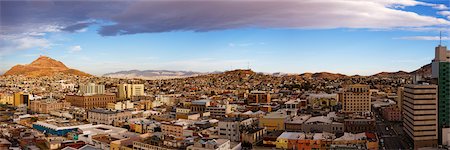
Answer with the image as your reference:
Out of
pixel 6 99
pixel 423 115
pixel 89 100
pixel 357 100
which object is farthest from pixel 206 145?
pixel 6 99

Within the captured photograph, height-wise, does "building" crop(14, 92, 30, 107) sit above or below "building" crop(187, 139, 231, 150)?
above

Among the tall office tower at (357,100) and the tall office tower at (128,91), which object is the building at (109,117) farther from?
the tall office tower at (128,91)

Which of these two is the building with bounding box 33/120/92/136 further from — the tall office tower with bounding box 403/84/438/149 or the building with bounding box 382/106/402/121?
the building with bounding box 382/106/402/121

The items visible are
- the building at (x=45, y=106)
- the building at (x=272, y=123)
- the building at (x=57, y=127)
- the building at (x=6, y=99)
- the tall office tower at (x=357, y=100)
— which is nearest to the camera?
the building at (x=57, y=127)

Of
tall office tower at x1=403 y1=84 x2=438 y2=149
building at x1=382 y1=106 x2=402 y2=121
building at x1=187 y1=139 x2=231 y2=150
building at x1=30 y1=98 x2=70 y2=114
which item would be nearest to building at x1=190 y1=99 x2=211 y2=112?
building at x1=30 y1=98 x2=70 y2=114

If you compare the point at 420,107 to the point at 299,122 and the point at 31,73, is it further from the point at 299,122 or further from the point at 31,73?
the point at 31,73

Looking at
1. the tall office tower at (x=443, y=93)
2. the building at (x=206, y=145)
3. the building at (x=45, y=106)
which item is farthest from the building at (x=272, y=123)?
the building at (x=45, y=106)
